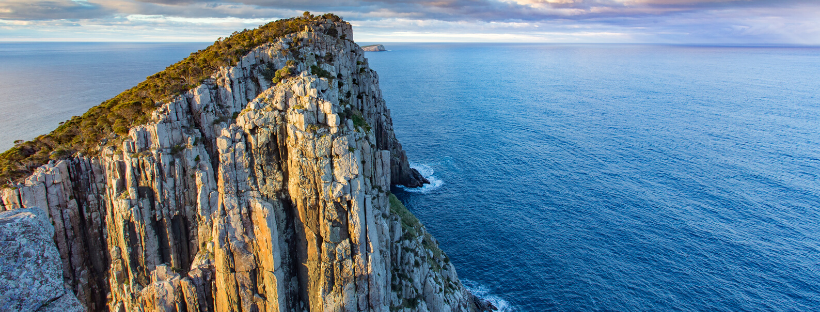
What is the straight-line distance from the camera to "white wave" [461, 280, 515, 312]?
67.8 meters

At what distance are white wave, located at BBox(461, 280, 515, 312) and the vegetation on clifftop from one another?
45660 millimetres

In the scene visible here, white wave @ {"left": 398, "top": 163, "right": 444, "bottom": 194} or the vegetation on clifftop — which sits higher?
the vegetation on clifftop

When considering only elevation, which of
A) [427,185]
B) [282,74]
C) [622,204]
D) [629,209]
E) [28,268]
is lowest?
[629,209]

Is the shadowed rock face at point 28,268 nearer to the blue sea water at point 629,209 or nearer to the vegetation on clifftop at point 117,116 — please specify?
the vegetation on clifftop at point 117,116

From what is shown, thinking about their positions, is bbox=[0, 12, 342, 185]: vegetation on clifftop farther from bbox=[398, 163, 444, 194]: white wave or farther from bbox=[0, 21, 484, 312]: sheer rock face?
bbox=[398, 163, 444, 194]: white wave

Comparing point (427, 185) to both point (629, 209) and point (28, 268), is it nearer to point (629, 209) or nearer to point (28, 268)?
point (629, 209)

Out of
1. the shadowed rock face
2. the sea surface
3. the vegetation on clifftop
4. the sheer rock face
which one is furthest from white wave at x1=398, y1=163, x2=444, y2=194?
the shadowed rock face

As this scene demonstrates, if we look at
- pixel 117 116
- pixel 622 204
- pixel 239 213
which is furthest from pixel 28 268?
pixel 622 204

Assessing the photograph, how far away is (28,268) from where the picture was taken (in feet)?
32.3

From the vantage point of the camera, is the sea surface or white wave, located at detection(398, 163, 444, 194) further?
white wave, located at detection(398, 163, 444, 194)

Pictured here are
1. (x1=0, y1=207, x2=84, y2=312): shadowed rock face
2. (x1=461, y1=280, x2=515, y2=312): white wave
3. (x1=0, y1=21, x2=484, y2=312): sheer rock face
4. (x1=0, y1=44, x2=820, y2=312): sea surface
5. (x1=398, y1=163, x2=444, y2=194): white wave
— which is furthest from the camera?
(x1=398, y1=163, x2=444, y2=194): white wave

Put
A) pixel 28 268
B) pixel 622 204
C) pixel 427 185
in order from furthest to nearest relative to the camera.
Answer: pixel 427 185
pixel 622 204
pixel 28 268

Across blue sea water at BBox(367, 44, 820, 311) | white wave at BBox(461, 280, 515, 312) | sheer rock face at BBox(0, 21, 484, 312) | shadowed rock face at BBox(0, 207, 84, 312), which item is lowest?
white wave at BBox(461, 280, 515, 312)

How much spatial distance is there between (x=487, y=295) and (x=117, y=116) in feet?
201
